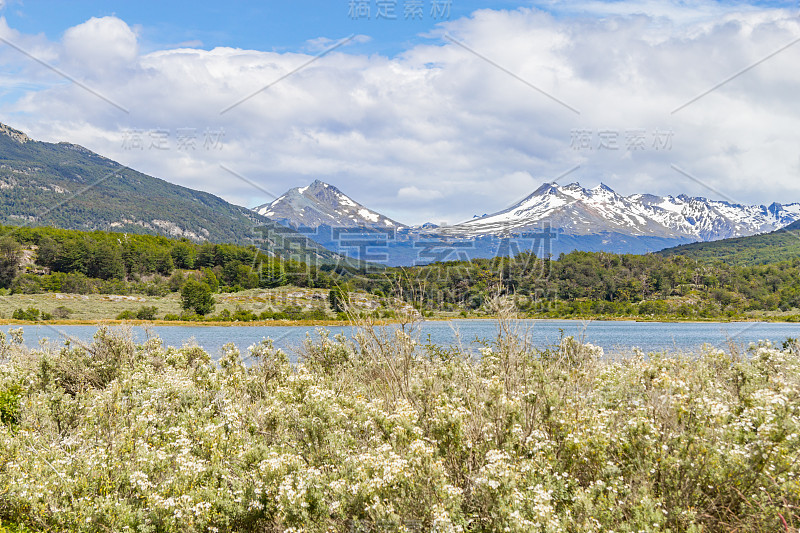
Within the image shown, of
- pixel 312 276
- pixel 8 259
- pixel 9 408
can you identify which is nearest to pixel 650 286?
pixel 312 276

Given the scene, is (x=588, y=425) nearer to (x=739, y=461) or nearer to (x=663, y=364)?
(x=739, y=461)

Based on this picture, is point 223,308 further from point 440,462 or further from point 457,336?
point 440,462

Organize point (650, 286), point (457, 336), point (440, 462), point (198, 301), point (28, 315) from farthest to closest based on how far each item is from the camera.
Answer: point (650, 286) < point (198, 301) < point (28, 315) < point (457, 336) < point (440, 462)

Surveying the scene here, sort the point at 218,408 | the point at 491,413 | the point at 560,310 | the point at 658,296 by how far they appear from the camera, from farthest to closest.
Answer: the point at 658,296 < the point at 560,310 < the point at 218,408 < the point at 491,413

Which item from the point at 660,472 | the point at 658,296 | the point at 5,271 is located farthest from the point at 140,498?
the point at 658,296

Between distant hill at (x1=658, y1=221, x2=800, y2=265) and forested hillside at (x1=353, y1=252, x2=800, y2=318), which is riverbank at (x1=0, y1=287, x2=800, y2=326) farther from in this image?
distant hill at (x1=658, y1=221, x2=800, y2=265)

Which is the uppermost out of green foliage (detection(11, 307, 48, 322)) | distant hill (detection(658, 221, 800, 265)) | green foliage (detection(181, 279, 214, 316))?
distant hill (detection(658, 221, 800, 265))

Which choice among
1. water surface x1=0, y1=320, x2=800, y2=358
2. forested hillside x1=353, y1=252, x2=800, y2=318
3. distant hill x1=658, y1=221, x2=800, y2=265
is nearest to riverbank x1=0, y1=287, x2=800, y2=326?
forested hillside x1=353, y1=252, x2=800, y2=318

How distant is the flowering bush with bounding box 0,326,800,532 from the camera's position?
14.9 feet

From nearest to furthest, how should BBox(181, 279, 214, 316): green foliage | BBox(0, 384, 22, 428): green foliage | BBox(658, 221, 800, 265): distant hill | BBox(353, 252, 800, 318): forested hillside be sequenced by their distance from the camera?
BBox(0, 384, 22, 428): green foliage → BBox(181, 279, 214, 316): green foliage → BBox(353, 252, 800, 318): forested hillside → BBox(658, 221, 800, 265): distant hill

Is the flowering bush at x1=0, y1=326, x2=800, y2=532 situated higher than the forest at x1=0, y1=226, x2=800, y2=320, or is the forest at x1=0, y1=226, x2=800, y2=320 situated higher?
the forest at x1=0, y1=226, x2=800, y2=320

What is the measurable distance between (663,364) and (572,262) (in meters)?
94.9

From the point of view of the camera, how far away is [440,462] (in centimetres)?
497

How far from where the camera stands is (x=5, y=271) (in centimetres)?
8150
